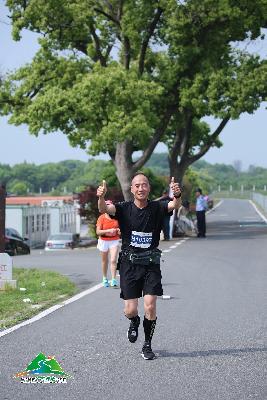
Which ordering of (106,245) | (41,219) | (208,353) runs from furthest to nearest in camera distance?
1. (41,219)
2. (106,245)
3. (208,353)

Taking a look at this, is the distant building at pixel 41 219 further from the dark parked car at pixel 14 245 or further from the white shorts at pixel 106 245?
the white shorts at pixel 106 245

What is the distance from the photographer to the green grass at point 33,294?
12414mm

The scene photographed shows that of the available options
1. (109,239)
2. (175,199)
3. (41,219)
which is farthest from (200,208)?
(41,219)

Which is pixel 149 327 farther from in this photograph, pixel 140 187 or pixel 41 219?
pixel 41 219

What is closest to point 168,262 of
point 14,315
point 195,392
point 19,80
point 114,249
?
point 114,249

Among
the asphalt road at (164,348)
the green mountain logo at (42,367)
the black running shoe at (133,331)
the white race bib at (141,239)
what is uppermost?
the white race bib at (141,239)

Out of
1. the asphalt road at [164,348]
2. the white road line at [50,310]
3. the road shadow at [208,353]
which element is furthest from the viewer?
the white road line at [50,310]

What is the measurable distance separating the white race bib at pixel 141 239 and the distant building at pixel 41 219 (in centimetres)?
4739

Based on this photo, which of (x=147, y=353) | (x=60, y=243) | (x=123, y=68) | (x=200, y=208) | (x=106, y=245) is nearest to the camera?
(x=147, y=353)

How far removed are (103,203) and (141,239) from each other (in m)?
0.52

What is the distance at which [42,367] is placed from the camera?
26.4 ft

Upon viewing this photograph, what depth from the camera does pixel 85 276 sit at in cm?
1941

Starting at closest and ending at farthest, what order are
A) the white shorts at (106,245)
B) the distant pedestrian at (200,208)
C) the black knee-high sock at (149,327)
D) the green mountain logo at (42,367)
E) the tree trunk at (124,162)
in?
the green mountain logo at (42,367) < the black knee-high sock at (149,327) < the white shorts at (106,245) < the distant pedestrian at (200,208) < the tree trunk at (124,162)

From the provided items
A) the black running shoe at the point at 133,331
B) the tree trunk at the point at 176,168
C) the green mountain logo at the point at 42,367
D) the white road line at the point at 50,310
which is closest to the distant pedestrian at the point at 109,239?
the white road line at the point at 50,310
